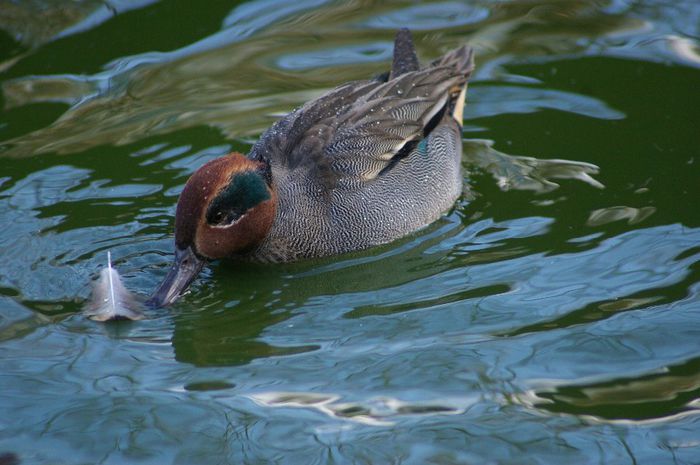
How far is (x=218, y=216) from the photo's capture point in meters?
6.66

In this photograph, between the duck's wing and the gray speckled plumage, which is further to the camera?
the duck's wing

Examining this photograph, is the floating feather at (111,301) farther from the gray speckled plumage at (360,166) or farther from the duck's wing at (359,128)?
the duck's wing at (359,128)

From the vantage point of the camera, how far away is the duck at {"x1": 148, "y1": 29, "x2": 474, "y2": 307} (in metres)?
6.58

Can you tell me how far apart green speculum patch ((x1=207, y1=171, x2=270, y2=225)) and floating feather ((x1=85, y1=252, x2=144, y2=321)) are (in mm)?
721

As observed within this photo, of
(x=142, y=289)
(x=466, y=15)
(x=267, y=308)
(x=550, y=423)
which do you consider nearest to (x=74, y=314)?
(x=142, y=289)

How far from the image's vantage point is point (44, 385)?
567 cm

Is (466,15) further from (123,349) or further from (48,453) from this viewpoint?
(48,453)

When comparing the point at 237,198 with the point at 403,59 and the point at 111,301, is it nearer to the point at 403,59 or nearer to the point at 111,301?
the point at 111,301

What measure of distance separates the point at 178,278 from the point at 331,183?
1406 mm

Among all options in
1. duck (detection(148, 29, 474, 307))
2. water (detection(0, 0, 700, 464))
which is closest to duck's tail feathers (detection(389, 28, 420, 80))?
duck (detection(148, 29, 474, 307))

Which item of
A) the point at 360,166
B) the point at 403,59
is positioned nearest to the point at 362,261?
the point at 360,166

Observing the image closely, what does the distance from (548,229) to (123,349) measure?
3010mm

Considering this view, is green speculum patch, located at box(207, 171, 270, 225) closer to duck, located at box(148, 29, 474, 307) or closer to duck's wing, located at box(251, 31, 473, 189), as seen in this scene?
duck, located at box(148, 29, 474, 307)

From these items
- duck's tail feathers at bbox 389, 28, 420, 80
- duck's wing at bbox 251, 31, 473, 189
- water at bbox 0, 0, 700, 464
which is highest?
duck's tail feathers at bbox 389, 28, 420, 80
